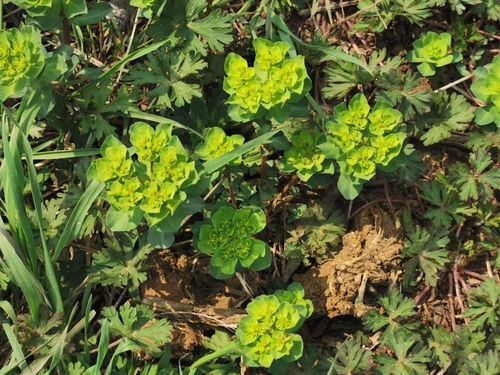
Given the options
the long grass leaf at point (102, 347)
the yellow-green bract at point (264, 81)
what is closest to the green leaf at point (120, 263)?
the long grass leaf at point (102, 347)

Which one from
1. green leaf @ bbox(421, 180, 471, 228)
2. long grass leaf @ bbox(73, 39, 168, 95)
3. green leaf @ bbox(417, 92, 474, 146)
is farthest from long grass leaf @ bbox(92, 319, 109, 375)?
green leaf @ bbox(417, 92, 474, 146)

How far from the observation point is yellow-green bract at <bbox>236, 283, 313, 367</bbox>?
288 centimetres

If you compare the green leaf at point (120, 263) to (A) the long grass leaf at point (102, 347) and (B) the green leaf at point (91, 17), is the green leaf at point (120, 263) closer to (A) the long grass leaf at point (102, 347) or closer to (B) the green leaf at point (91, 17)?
(A) the long grass leaf at point (102, 347)

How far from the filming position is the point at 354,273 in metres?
3.35

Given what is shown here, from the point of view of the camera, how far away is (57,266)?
11.2 feet

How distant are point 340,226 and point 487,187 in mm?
780

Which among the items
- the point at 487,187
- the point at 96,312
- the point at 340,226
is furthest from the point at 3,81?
the point at 487,187

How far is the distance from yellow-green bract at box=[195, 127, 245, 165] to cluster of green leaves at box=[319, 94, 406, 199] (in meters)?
0.42

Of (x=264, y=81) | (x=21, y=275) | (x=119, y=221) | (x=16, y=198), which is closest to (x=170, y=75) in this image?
(x=264, y=81)

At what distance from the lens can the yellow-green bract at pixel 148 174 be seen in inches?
110

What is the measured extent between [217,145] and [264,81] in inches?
15.4

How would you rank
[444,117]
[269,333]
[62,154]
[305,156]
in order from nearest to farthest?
[269,333], [305,156], [62,154], [444,117]

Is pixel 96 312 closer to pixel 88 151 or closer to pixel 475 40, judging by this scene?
pixel 88 151

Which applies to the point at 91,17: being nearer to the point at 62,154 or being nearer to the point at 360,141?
the point at 62,154
